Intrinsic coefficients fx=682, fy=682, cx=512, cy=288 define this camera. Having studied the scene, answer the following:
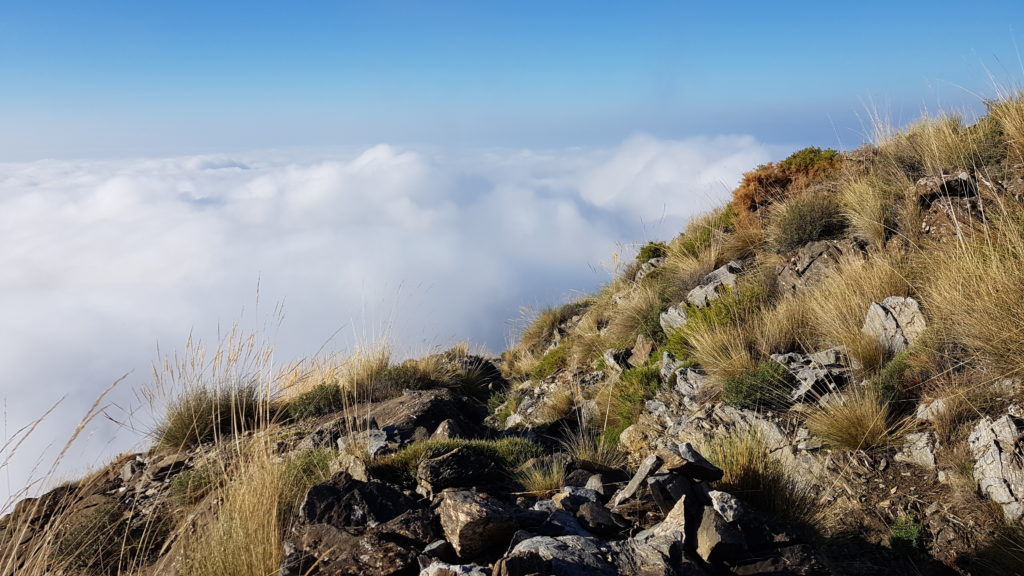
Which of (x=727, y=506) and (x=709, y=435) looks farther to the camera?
(x=709, y=435)

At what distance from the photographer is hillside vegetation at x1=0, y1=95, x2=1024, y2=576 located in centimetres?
391

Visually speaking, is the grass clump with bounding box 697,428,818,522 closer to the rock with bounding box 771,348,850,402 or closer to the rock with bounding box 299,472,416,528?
the rock with bounding box 771,348,850,402

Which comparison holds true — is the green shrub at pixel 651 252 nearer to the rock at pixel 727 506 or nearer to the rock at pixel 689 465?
the rock at pixel 689 465

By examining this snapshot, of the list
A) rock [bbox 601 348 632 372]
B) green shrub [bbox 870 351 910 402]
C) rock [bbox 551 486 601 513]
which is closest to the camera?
rock [bbox 551 486 601 513]

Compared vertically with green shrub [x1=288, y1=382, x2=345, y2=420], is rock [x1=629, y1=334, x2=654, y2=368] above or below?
above

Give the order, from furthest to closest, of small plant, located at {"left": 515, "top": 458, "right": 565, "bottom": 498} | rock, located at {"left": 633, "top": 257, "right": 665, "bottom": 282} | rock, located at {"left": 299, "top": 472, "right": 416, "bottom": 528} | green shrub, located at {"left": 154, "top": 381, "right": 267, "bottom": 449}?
rock, located at {"left": 633, "top": 257, "right": 665, "bottom": 282}, green shrub, located at {"left": 154, "top": 381, "right": 267, "bottom": 449}, small plant, located at {"left": 515, "top": 458, "right": 565, "bottom": 498}, rock, located at {"left": 299, "top": 472, "right": 416, "bottom": 528}

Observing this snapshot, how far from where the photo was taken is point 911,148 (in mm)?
9984

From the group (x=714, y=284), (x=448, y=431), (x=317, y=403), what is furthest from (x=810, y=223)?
(x=317, y=403)

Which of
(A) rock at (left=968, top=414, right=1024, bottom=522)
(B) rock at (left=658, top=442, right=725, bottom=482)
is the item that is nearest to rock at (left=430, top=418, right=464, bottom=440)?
(B) rock at (left=658, top=442, right=725, bottom=482)

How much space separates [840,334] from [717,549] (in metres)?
4.13

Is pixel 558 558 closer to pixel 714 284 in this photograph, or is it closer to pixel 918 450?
pixel 918 450

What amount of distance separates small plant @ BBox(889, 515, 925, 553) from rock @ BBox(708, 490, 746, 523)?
66.9 inches

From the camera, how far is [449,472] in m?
4.96

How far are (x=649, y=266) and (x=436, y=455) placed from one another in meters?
7.99
